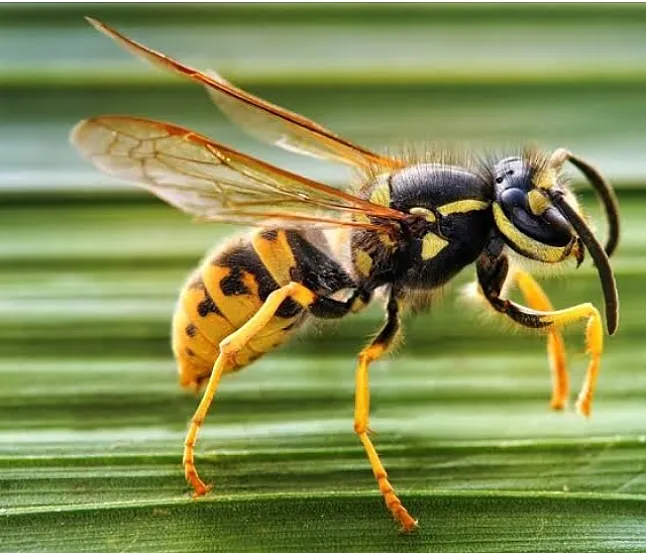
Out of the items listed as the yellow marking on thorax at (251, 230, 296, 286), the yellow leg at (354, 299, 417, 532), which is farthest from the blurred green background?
the yellow marking on thorax at (251, 230, 296, 286)

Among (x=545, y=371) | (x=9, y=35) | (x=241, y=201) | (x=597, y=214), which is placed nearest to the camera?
(x=241, y=201)

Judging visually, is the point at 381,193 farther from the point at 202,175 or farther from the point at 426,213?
the point at 202,175

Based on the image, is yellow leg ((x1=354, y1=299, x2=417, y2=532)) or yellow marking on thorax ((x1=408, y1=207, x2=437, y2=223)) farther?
yellow marking on thorax ((x1=408, y1=207, x2=437, y2=223))

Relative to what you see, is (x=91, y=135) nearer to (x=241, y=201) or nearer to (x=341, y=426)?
(x=241, y=201)

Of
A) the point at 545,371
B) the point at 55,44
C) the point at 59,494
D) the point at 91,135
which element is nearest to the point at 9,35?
the point at 55,44

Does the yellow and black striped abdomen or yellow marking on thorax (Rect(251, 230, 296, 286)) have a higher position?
yellow marking on thorax (Rect(251, 230, 296, 286))

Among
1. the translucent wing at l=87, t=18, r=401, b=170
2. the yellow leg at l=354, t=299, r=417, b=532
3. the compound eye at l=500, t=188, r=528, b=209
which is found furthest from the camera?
the translucent wing at l=87, t=18, r=401, b=170

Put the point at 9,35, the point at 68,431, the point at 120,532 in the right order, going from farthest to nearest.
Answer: the point at 9,35 < the point at 68,431 < the point at 120,532

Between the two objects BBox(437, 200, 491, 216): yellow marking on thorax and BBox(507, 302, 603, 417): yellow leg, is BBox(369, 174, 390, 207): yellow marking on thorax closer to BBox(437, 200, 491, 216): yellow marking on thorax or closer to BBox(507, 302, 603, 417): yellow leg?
BBox(437, 200, 491, 216): yellow marking on thorax
